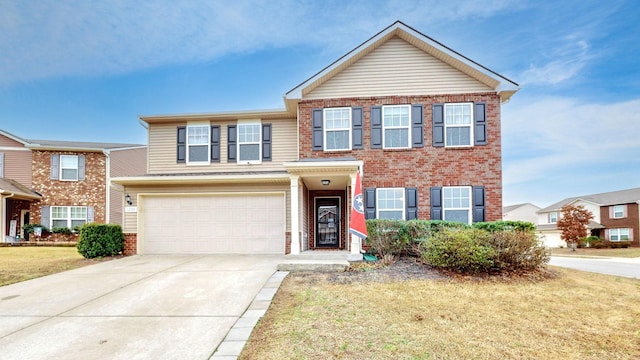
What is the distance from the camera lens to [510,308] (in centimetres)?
637

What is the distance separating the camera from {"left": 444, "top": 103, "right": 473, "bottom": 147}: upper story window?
41.7 feet

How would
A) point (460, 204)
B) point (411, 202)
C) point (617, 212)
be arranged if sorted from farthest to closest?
point (617, 212)
point (411, 202)
point (460, 204)

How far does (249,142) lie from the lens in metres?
14.3

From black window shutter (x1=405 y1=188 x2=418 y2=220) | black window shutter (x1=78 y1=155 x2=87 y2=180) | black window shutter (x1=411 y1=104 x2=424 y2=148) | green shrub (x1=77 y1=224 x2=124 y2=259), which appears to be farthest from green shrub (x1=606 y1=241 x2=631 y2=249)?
black window shutter (x1=78 y1=155 x2=87 y2=180)

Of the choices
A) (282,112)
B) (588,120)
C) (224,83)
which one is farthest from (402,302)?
(224,83)

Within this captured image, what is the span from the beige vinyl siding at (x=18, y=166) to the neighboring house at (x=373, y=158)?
12808 mm

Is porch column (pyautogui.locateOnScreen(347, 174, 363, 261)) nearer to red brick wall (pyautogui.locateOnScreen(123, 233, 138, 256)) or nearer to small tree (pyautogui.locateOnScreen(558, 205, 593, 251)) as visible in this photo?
red brick wall (pyautogui.locateOnScreen(123, 233, 138, 256))

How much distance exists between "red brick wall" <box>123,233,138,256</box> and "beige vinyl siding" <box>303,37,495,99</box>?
26.6ft

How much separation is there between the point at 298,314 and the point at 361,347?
5.09 ft

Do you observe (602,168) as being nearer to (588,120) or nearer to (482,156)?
(588,120)

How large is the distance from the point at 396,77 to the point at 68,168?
64.6ft

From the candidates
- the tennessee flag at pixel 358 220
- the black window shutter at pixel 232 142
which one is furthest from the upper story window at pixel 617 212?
the black window shutter at pixel 232 142

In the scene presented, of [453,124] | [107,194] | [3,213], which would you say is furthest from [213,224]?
[3,213]

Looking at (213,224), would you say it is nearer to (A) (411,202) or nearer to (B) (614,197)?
(A) (411,202)
